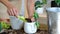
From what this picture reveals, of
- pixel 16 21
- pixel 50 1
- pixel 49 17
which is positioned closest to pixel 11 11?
pixel 16 21

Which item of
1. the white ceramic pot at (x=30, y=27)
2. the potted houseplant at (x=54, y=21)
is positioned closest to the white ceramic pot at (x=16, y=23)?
the white ceramic pot at (x=30, y=27)

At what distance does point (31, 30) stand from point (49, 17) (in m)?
0.13

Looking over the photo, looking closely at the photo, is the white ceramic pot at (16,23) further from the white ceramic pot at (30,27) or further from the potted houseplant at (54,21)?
the potted houseplant at (54,21)

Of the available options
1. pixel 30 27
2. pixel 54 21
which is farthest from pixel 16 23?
pixel 54 21

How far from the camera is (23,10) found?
1477mm

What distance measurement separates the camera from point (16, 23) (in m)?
0.87

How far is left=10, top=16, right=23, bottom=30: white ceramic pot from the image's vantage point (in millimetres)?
852

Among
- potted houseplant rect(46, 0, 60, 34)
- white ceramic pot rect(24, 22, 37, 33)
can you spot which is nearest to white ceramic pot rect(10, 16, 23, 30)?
white ceramic pot rect(24, 22, 37, 33)

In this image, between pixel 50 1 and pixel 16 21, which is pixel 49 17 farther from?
pixel 50 1

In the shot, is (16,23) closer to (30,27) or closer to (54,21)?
(30,27)

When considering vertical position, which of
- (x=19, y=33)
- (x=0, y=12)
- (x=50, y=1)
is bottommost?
(x=19, y=33)

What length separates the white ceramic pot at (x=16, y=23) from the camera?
2.80 ft

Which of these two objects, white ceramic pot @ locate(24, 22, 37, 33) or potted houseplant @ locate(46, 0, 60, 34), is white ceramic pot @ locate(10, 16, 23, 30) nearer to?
white ceramic pot @ locate(24, 22, 37, 33)

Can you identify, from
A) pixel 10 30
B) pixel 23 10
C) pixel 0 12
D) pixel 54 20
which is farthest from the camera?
pixel 0 12
